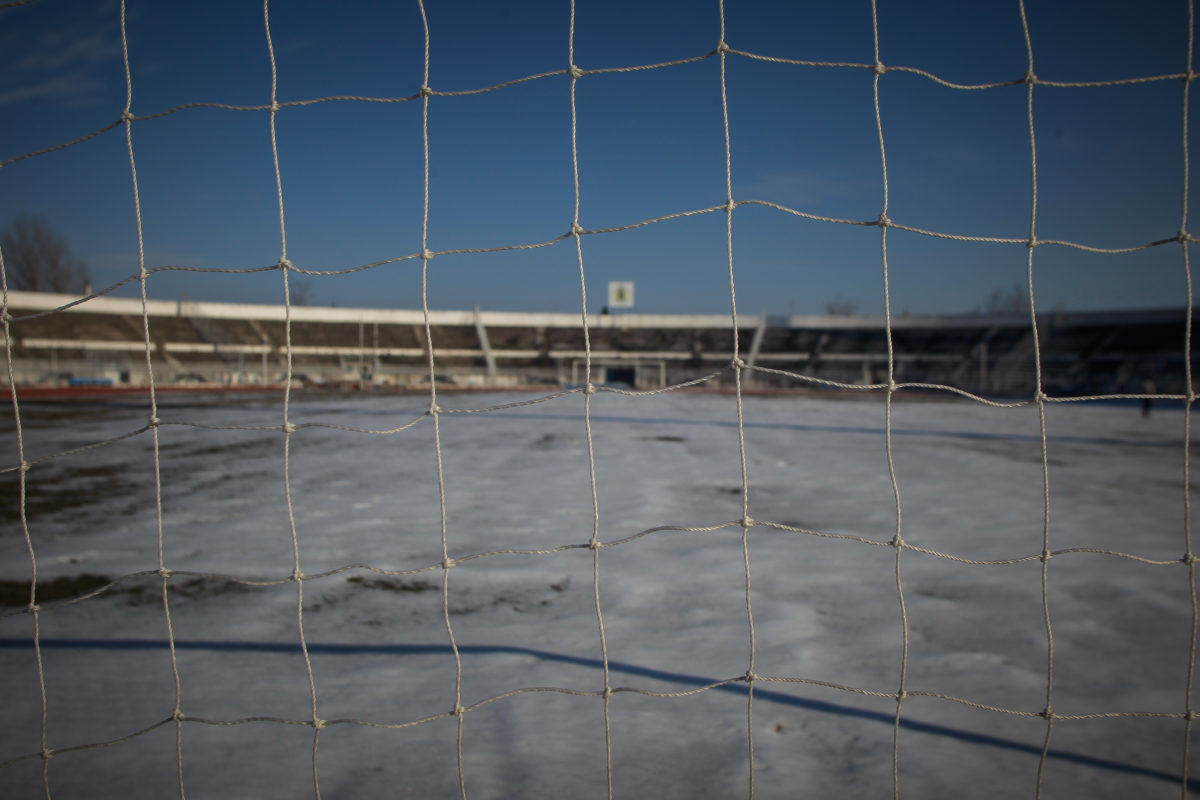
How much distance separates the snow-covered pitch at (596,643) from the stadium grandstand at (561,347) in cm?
2083

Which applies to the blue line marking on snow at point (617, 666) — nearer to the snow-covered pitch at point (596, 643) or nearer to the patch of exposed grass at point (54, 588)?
the snow-covered pitch at point (596, 643)

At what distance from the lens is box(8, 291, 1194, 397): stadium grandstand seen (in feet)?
79.7

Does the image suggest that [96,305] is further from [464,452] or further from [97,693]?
[97,693]

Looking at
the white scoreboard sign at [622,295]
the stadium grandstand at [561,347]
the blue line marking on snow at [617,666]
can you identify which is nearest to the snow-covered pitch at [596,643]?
the blue line marking on snow at [617,666]

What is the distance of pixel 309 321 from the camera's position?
2720cm

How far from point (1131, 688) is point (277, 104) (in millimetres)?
2666

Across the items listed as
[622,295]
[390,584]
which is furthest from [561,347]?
[390,584]

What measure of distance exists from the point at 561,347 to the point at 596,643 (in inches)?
1128

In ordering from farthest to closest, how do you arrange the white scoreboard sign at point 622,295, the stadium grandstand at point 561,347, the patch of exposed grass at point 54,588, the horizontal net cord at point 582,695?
the white scoreboard sign at point 622,295 → the stadium grandstand at point 561,347 → the patch of exposed grass at point 54,588 → the horizontal net cord at point 582,695

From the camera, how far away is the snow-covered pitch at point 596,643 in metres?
1.38

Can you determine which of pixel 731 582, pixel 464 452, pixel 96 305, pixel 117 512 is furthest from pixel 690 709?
pixel 96 305

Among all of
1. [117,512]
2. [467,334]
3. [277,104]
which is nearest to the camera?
[277,104]

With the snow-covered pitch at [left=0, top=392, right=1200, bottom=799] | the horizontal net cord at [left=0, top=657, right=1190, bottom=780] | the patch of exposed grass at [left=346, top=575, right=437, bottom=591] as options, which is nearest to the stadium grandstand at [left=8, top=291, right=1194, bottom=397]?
the snow-covered pitch at [left=0, top=392, right=1200, bottom=799]

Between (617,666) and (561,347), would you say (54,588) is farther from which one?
(561,347)
